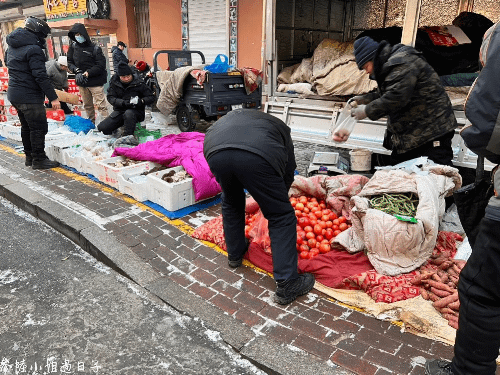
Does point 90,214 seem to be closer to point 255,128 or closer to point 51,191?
point 51,191

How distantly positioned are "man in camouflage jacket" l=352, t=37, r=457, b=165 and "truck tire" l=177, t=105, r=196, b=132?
567cm

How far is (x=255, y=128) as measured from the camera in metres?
2.93

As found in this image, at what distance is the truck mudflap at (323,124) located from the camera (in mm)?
5289

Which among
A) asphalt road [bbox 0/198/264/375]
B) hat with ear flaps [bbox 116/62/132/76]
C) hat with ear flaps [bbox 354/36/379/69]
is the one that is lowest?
asphalt road [bbox 0/198/264/375]

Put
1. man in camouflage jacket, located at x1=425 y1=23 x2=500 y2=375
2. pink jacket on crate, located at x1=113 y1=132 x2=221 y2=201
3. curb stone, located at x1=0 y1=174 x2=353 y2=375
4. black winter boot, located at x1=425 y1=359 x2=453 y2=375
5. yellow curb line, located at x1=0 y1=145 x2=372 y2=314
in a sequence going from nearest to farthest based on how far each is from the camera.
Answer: man in camouflage jacket, located at x1=425 y1=23 x2=500 y2=375 < black winter boot, located at x1=425 y1=359 x2=453 y2=375 < curb stone, located at x1=0 y1=174 x2=353 y2=375 < yellow curb line, located at x1=0 y1=145 x2=372 y2=314 < pink jacket on crate, located at x1=113 y1=132 x2=221 y2=201

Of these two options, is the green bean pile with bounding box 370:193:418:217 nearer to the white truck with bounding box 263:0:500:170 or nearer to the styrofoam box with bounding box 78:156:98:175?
the white truck with bounding box 263:0:500:170

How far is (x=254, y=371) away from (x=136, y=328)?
1.02m

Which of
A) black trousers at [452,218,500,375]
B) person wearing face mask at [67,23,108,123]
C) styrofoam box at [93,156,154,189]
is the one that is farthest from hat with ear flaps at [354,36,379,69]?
person wearing face mask at [67,23,108,123]

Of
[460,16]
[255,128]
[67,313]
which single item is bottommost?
[67,313]

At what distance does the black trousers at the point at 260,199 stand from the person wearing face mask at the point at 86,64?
22.2ft

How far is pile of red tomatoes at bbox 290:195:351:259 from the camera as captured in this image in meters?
3.70

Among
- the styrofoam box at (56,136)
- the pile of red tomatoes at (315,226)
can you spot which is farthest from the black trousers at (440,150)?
the styrofoam box at (56,136)

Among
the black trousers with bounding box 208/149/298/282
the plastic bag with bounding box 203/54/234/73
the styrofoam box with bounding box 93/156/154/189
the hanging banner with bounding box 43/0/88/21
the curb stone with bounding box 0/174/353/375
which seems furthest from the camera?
the hanging banner with bounding box 43/0/88/21

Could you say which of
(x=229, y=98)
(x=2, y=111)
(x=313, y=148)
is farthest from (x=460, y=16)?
(x=2, y=111)
